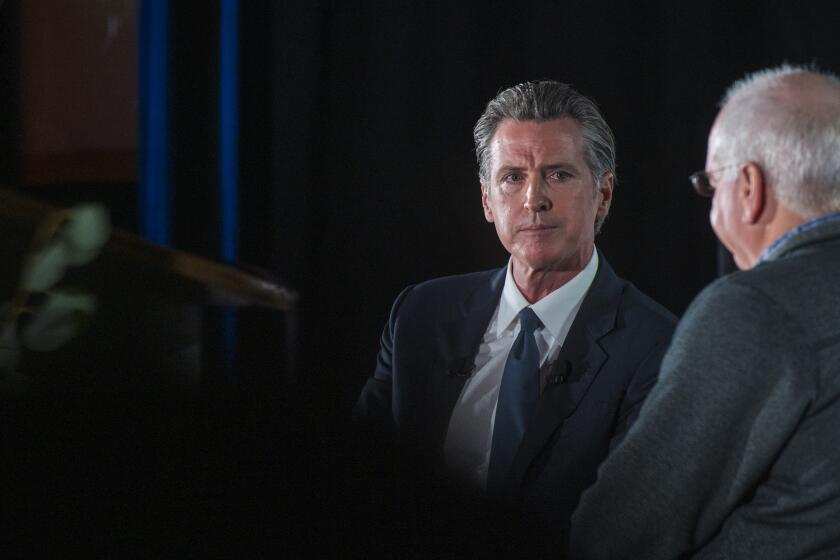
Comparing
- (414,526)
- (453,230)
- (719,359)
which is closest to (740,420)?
(719,359)

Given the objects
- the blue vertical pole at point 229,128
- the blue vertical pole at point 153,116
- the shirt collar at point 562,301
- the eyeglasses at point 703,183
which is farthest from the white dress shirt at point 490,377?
the blue vertical pole at point 153,116

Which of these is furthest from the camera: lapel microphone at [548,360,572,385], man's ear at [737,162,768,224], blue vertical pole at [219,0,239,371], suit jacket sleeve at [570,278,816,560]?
blue vertical pole at [219,0,239,371]

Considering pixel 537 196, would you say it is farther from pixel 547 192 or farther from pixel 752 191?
pixel 752 191

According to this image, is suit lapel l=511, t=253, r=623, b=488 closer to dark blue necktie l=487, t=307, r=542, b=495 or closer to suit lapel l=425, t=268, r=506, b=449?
dark blue necktie l=487, t=307, r=542, b=495

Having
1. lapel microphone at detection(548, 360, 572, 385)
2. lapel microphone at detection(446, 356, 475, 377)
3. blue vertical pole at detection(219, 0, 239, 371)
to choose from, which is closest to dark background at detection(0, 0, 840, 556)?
blue vertical pole at detection(219, 0, 239, 371)

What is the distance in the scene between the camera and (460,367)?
1603 mm

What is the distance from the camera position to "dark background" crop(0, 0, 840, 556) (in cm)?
182

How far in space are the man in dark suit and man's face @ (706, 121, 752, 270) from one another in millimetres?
329

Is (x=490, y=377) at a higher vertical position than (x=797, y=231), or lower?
lower

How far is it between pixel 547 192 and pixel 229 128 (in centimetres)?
86

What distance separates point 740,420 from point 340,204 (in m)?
1.22

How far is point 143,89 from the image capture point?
219 cm

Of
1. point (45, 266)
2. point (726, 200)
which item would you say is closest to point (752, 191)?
point (726, 200)

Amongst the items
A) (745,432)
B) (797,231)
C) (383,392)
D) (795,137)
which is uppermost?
(795,137)
